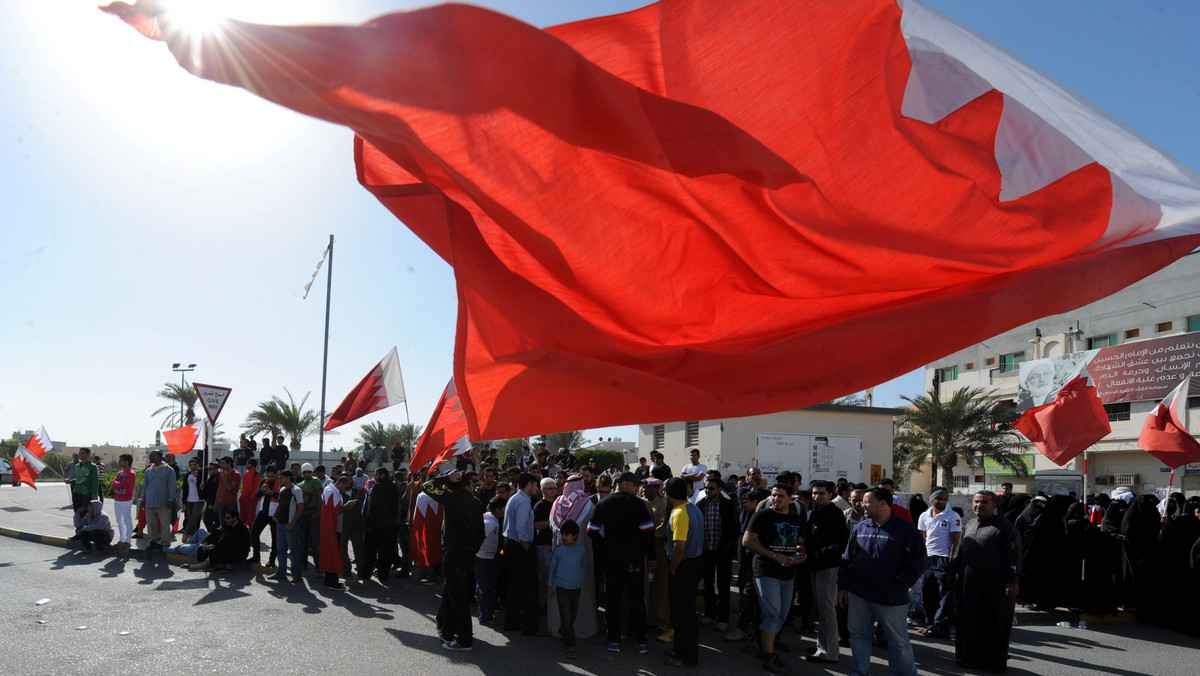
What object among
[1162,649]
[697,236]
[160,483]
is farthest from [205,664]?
[1162,649]

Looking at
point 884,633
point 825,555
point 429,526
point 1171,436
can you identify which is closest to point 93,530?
point 429,526

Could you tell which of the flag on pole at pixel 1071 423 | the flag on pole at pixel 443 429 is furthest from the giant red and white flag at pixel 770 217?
the flag on pole at pixel 1071 423

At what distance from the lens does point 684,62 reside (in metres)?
3.09

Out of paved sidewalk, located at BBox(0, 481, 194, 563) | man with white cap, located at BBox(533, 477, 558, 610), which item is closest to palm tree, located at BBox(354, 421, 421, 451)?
paved sidewalk, located at BBox(0, 481, 194, 563)

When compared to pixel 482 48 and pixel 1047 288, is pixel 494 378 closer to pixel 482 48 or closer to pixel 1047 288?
pixel 482 48

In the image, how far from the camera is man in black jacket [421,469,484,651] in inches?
358

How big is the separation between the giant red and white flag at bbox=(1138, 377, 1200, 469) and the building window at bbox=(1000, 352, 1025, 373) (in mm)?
27594

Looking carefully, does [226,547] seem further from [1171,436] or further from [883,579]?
[1171,436]

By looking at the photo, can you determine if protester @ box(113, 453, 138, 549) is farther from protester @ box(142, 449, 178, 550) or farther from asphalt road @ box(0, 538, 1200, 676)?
asphalt road @ box(0, 538, 1200, 676)

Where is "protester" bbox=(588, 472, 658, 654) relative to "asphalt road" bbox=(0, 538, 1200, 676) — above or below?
above

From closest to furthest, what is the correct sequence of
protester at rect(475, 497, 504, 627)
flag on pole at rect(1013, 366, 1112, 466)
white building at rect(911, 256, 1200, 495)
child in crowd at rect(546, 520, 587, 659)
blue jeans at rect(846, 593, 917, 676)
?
blue jeans at rect(846, 593, 917, 676) < child in crowd at rect(546, 520, 587, 659) < protester at rect(475, 497, 504, 627) < flag on pole at rect(1013, 366, 1112, 466) < white building at rect(911, 256, 1200, 495)

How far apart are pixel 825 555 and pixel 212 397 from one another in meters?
12.0

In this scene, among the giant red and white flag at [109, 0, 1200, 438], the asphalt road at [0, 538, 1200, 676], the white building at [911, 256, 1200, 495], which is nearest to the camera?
the giant red and white flag at [109, 0, 1200, 438]

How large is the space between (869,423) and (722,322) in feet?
78.7
